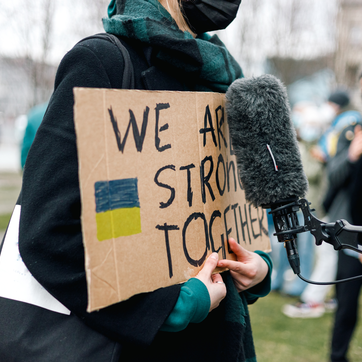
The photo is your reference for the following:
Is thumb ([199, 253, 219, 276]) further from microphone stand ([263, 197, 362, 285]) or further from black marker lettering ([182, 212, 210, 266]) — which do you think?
microphone stand ([263, 197, 362, 285])

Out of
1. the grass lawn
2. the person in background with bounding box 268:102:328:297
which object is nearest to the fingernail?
the grass lawn

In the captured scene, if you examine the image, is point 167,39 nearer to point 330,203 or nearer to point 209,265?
point 209,265

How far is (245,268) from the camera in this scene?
1335 millimetres

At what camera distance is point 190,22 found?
54.4 inches

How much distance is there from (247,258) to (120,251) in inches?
21.4

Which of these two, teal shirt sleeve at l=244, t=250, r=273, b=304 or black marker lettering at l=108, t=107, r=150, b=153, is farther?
teal shirt sleeve at l=244, t=250, r=273, b=304

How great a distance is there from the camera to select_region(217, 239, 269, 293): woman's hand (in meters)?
1.33

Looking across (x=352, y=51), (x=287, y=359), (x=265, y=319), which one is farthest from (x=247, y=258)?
(x=352, y=51)

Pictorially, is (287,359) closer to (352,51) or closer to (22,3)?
(22,3)

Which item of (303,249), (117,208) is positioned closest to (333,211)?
(303,249)

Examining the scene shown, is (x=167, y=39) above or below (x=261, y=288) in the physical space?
above

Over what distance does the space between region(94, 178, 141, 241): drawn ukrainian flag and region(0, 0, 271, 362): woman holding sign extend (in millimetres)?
109

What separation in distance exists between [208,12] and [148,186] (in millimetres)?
647

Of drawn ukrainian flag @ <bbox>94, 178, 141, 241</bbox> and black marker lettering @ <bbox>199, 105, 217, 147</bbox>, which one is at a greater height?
black marker lettering @ <bbox>199, 105, 217, 147</bbox>
